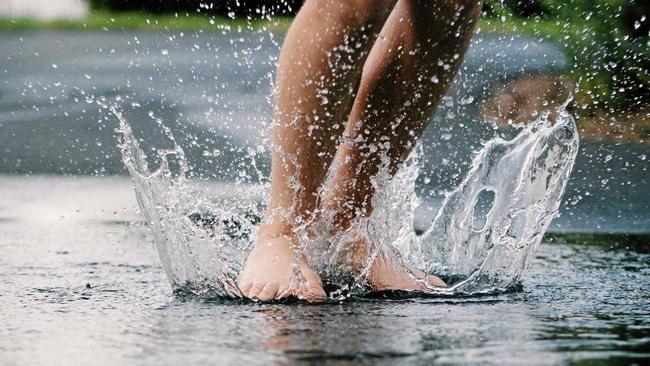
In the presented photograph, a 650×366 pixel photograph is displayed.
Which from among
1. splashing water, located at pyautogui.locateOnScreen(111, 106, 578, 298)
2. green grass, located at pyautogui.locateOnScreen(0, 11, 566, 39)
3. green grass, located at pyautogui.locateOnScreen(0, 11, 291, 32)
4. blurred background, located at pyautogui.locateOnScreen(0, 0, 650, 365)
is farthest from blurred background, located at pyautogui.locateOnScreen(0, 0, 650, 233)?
green grass, located at pyautogui.locateOnScreen(0, 11, 291, 32)

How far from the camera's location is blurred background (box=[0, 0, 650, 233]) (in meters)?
6.27

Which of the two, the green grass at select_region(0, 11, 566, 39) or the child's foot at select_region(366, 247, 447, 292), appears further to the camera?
the green grass at select_region(0, 11, 566, 39)

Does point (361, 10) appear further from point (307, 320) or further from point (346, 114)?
point (307, 320)

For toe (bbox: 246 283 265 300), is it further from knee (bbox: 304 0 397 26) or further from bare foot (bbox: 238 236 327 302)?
knee (bbox: 304 0 397 26)

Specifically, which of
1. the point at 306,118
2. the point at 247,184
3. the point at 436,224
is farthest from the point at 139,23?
the point at 306,118

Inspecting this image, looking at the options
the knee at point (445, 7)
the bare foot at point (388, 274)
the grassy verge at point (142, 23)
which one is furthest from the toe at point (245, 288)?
the grassy verge at point (142, 23)

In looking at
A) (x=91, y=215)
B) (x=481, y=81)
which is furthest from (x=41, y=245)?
(x=481, y=81)

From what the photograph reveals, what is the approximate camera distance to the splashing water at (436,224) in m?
3.18

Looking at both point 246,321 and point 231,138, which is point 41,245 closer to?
point 246,321

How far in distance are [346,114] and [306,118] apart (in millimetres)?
87

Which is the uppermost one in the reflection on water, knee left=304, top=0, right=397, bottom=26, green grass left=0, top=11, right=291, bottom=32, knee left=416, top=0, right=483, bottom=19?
green grass left=0, top=11, right=291, bottom=32

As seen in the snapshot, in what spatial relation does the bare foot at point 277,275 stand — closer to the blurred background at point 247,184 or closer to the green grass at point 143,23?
the blurred background at point 247,184

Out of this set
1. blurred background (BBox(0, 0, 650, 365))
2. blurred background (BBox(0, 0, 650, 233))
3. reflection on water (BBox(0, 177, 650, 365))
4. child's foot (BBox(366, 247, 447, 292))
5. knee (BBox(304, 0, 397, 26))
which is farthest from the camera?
blurred background (BBox(0, 0, 650, 233))

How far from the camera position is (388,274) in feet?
10.7
